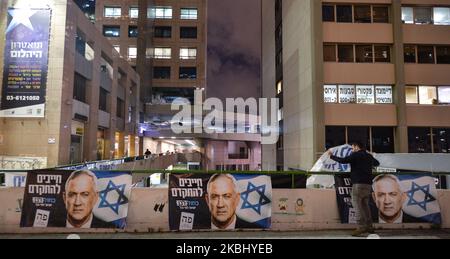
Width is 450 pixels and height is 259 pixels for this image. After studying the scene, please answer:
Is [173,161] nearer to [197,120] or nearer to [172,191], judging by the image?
[197,120]

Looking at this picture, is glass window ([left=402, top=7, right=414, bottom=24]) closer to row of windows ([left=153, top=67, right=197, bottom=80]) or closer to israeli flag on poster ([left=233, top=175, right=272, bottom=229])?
israeli flag on poster ([left=233, top=175, right=272, bottom=229])

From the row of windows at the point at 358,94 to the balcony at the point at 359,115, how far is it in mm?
471

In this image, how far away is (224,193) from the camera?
708 cm

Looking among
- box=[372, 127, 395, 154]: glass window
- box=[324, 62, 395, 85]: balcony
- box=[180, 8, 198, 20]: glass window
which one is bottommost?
box=[372, 127, 395, 154]: glass window

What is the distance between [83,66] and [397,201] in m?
20.9

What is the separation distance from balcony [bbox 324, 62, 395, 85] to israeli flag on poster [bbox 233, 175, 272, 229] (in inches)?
684

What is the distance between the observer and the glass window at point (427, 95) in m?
22.7

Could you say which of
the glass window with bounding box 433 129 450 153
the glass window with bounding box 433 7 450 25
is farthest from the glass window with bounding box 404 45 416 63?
the glass window with bounding box 433 129 450 153

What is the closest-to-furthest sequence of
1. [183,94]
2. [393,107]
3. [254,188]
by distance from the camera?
[254,188], [393,107], [183,94]

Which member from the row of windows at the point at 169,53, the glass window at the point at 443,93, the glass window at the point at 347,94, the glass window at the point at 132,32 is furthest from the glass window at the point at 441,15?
the glass window at the point at 132,32

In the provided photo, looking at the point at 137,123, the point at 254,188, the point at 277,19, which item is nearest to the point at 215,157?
the point at 137,123

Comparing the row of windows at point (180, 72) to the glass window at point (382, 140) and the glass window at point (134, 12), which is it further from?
the glass window at point (382, 140)

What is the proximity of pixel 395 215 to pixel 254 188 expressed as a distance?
11.6ft

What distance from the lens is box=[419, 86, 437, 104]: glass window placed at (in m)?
22.7
